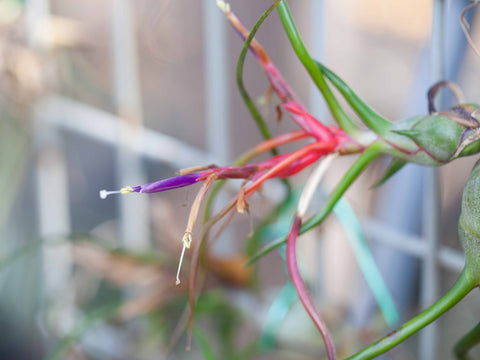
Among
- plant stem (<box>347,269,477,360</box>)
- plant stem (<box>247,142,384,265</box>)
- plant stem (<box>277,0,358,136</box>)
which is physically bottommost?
plant stem (<box>347,269,477,360</box>)

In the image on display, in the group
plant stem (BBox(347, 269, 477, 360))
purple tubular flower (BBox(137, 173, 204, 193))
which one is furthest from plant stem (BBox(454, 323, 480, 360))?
purple tubular flower (BBox(137, 173, 204, 193))

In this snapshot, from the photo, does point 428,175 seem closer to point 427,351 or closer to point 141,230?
point 427,351

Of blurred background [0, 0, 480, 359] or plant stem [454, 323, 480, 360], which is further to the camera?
blurred background [0, 0, 480, 359]

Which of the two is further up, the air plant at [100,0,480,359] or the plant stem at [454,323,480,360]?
the air plant at [100,0,480,359]

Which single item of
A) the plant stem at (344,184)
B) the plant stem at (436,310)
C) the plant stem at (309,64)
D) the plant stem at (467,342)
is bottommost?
the plant stem at (467,342)

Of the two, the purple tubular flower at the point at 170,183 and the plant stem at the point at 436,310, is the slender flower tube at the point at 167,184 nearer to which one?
the purple tubular flower at the point at 170,183

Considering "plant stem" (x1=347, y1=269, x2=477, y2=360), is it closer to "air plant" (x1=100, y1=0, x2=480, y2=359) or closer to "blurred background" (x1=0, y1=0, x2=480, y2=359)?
"air plant" (x1=100, y1=0, x2=480, y2=359)

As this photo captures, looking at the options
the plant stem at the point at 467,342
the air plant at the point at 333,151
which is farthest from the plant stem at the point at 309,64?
the plant stem at the point at 467,342
